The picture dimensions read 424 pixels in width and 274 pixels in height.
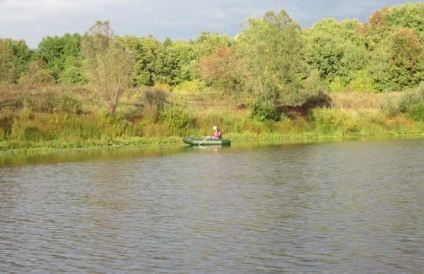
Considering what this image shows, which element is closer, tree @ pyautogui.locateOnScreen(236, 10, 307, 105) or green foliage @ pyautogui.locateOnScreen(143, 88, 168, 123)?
green foliage @ pyautogui.locateOnScreen(143, 88, 168, 123)

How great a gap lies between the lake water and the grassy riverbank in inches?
412

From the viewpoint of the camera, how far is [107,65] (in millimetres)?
48281

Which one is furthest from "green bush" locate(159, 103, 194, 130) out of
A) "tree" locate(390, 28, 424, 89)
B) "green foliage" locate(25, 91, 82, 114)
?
"tree" locate(390, 28, 424, 89)

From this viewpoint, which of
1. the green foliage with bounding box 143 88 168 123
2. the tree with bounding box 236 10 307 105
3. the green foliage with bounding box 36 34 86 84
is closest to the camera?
the green foliage with bounding box 143 88 168 123

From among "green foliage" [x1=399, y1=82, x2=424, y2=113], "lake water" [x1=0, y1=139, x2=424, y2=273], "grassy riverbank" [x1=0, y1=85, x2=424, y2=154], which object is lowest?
"lake water" [x1=0, y1=139, x2=424, y2=273]

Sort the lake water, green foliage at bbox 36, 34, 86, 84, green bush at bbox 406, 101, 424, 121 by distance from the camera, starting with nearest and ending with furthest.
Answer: the lake water
green bush at bbox 406, 101, 424, 121
green foliage at bbox 36, 34, 86, 84

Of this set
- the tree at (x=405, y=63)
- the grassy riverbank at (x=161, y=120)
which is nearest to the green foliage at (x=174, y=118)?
the grassy riverbank at (x=161, y=120)

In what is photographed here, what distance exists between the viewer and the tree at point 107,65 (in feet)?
158

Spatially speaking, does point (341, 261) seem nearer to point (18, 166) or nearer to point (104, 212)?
point (104, 212)

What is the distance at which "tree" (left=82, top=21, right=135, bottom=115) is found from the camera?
4825 centimetres

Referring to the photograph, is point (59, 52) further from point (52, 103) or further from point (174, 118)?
point (174, 118)

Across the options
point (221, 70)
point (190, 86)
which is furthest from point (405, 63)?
point (190, 86)

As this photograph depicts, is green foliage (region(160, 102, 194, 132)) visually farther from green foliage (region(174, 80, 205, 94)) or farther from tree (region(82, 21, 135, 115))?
green foliage (region(174, 80, 205, 94))

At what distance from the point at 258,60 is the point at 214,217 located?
39.7 metres
